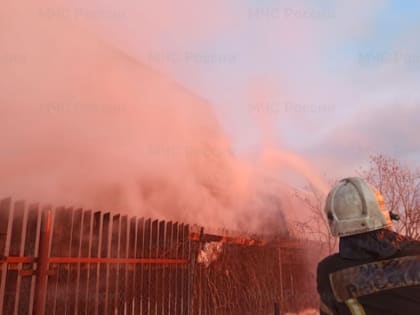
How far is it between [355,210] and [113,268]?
Result: 333 centimetres

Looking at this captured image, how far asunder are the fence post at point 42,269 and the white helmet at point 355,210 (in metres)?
Answer: 2.65

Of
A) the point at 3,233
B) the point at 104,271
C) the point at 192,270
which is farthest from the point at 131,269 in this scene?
the point at 3,233

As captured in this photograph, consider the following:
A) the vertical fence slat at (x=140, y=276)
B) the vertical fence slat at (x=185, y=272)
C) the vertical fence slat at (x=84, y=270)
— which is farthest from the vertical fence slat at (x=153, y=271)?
the vertical fence slat at (x=84, y=270)

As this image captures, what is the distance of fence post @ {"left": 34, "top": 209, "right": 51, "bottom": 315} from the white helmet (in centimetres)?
265

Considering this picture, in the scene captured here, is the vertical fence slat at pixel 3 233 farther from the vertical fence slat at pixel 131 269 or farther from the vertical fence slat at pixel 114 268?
the vertical fence slat at pixel 131 269

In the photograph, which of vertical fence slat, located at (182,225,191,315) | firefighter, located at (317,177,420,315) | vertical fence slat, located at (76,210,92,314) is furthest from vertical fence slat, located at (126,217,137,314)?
firefighter, located at (317,177,420,315)

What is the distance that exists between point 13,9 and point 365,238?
4.29 m

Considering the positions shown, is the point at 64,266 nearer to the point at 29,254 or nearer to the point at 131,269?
the point at 29,254

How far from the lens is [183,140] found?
793 centimetres

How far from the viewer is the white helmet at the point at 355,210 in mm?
1695

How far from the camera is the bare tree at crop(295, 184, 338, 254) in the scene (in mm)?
9847

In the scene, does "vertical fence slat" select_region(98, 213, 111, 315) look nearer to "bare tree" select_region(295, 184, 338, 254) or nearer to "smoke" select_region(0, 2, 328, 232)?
"smoke" select_region(0, 2, 328, 232)

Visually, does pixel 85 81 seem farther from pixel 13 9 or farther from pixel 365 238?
pixel 365 238

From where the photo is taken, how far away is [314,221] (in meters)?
10.3
